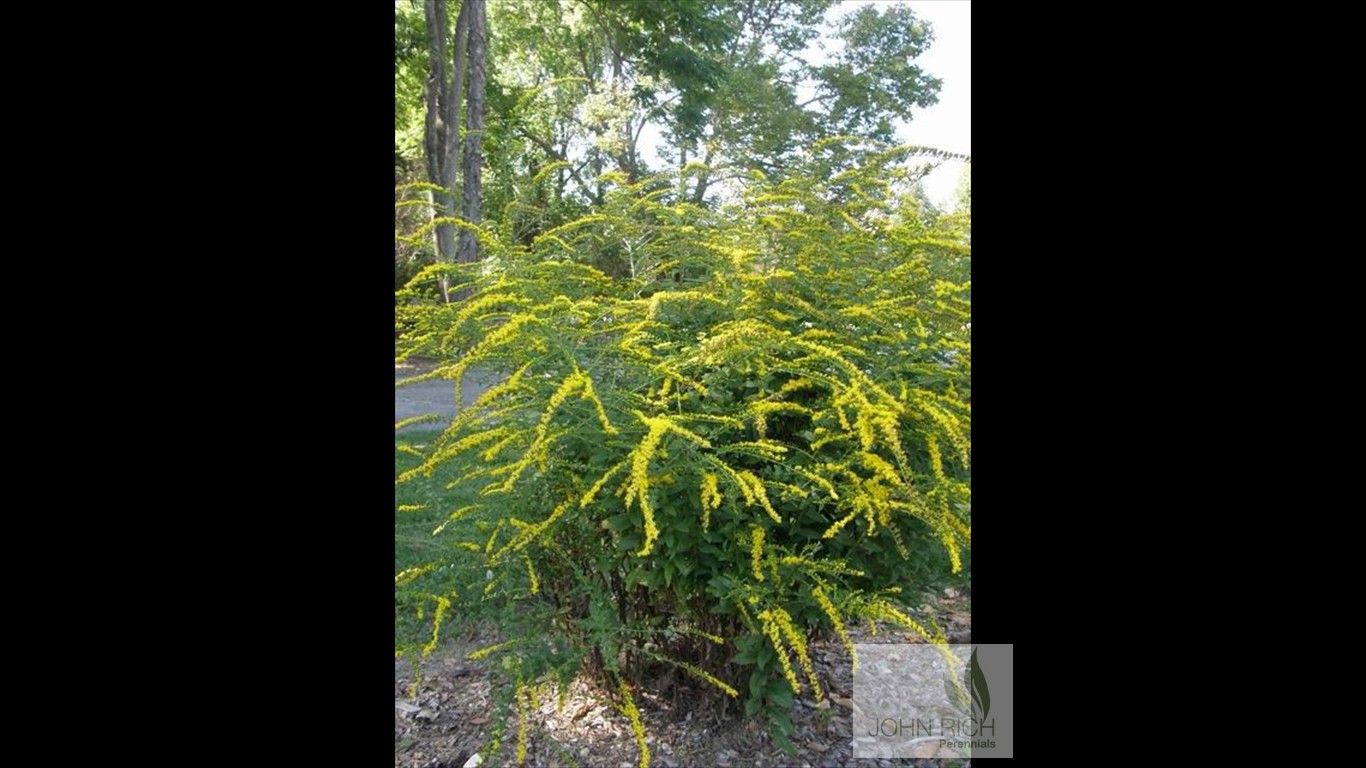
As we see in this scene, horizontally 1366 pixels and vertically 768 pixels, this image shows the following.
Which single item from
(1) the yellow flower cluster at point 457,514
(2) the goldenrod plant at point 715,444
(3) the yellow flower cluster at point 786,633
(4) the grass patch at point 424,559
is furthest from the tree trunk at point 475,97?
(3) the yellow flower cluster at point 786,633

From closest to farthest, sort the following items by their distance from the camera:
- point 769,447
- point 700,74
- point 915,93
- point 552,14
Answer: point 769,447, point 700,74, point 915,93, point 552,14

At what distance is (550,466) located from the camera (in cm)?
182

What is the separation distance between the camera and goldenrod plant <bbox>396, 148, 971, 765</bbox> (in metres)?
1.67

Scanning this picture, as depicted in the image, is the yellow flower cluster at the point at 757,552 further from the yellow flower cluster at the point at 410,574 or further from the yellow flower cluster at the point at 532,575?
the yellow flower cluster at the point at 410,574

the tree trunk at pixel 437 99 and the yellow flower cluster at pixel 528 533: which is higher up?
the tree trunk at pixel 437 99

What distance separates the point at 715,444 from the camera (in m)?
1.88

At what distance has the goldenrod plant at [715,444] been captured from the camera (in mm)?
1675

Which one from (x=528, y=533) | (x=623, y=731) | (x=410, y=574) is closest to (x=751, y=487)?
(x=528, y=533)

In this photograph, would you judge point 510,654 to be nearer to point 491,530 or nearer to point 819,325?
point 491,530
